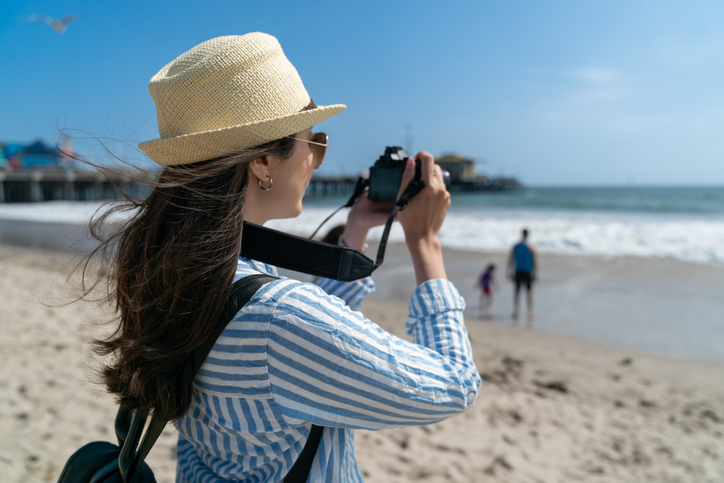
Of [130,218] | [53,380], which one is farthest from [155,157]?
[53,380]

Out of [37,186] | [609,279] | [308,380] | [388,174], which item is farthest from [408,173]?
[37,186]

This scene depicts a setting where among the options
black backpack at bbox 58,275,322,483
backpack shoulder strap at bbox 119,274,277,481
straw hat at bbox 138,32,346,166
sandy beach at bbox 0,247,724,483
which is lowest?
sandy beach at bbox 0,247,724,483

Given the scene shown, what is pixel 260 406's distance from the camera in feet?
2.49

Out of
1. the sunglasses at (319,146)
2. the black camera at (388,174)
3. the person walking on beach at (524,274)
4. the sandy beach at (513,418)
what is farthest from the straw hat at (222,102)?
the person walking on beach at (524,274)

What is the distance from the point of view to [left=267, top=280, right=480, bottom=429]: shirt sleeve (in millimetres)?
708

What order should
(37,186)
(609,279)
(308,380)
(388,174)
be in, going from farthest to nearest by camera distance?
(37,186) < (609,279) < (388,174) < (308,380)

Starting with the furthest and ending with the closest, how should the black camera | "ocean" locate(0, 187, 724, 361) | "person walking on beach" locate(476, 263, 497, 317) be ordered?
"person walking on beach" locate(476, 263, 497, 317)
"ocean" locate(0, 187, 724, 361)
the black camera

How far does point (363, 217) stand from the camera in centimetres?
132

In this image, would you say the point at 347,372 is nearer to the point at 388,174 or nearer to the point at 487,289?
the point at 388,174

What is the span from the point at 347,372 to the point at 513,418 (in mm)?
3408

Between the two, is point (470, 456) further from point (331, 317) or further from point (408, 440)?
point (331, 317)

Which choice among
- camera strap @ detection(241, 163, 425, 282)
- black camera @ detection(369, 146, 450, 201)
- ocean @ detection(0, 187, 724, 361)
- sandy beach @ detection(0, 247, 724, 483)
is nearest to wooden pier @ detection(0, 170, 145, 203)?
ocean @ detection(0, 187, 724, 361)

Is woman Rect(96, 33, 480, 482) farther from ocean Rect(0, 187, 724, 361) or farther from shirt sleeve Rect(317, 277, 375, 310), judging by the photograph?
ocean Rect(0, 187, 724, 361)

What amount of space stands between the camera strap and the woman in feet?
0.13
